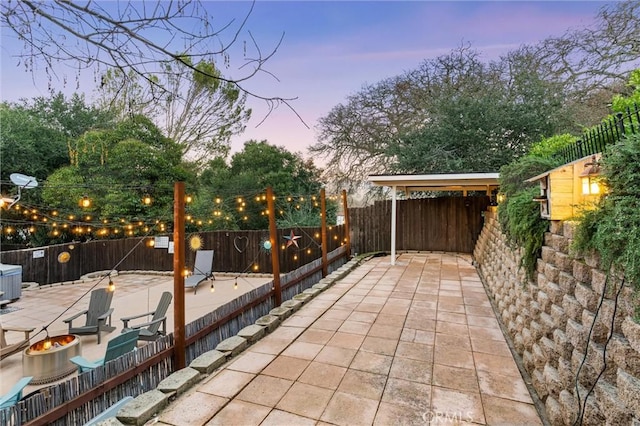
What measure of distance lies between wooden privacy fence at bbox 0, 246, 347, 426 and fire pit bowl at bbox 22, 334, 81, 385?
1190mm

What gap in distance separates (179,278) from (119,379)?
861 mm

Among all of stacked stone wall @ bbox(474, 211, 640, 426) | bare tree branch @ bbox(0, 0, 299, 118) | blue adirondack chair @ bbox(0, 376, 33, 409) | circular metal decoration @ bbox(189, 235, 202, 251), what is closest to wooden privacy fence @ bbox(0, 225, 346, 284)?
circular metal decoration @ bbox(189, 235, 202, 251)

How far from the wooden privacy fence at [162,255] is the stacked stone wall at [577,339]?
6540 millimetres

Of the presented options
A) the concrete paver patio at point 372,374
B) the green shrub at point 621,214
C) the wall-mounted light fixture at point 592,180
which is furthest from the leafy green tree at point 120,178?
the green shrub at point 621,214

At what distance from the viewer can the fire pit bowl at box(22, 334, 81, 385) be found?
3.63m

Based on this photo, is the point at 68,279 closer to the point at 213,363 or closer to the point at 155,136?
the point at 155,136

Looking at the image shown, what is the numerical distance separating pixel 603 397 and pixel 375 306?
2.86 meters

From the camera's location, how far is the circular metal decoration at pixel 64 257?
941cm

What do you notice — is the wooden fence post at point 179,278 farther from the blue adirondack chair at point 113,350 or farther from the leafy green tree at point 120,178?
the leafy green tree at point 120,178

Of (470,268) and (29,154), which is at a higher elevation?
(29,154)

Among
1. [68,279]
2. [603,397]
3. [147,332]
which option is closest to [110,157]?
[68,279]

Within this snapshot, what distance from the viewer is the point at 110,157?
34.9ft

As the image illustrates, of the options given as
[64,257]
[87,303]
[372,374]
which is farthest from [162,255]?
[372,374]

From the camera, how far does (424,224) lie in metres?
8.29
